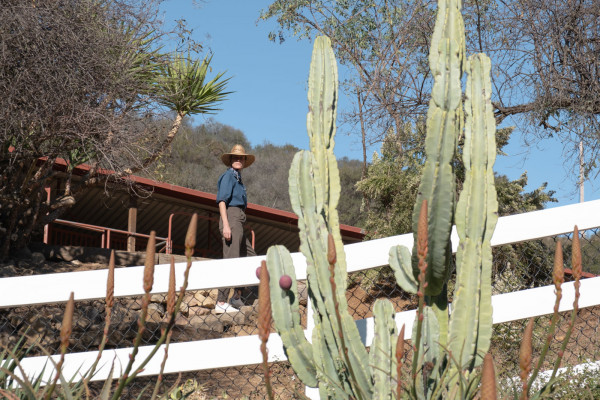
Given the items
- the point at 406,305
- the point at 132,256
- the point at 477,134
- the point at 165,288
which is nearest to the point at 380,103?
the point at 406,305

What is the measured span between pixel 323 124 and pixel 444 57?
2.15 ft

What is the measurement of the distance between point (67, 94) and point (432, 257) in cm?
595

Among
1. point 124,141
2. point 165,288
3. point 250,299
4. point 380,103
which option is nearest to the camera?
point 165,288

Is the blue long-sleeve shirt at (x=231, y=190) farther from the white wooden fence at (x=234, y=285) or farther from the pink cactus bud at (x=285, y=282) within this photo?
the pink cactus bud at (x=285, y=282)

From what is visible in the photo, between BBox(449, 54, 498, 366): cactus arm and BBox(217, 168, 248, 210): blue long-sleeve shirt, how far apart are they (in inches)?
224

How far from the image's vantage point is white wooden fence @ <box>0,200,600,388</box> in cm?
393

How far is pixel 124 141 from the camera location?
8.16 meters

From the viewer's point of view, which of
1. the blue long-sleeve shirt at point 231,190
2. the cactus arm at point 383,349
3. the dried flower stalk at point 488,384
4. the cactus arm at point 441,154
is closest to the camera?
the dried flower stalk at point 488,384

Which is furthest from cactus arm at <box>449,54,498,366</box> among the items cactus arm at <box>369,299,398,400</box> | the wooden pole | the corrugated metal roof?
the wooden pole

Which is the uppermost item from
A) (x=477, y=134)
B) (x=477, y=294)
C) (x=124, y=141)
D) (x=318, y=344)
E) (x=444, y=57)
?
(x=124, y=141)

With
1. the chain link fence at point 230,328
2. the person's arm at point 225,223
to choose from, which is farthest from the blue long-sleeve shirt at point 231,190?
the chain link fence at point 230,328

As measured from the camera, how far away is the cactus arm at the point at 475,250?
271 centimetres

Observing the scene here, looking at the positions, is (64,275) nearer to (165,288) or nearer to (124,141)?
(165,288)

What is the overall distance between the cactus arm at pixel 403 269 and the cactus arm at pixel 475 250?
29 cm
